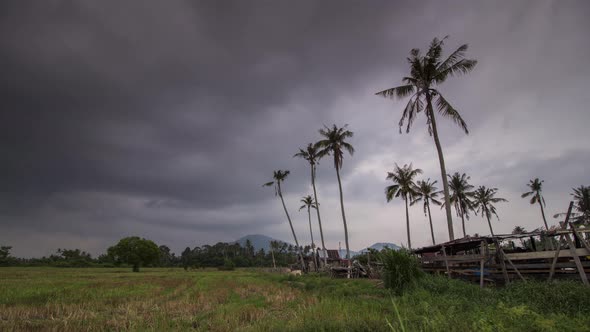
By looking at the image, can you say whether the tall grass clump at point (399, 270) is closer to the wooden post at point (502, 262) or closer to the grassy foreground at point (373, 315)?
the grassy foreground at point (373, 315)

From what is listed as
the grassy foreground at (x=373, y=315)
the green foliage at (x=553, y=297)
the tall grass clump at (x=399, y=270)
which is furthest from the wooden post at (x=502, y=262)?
the tall grass clump at (x=399, y=270)

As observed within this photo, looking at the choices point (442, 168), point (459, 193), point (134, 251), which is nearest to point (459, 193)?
point (459, 193)

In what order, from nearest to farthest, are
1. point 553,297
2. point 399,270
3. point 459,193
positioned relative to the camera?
point 553,297 < point 399,270 < point 459,193

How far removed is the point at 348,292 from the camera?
14672 mm

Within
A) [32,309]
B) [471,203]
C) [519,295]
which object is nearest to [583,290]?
[519,295]

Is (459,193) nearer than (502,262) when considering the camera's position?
No

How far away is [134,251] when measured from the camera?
231 feet

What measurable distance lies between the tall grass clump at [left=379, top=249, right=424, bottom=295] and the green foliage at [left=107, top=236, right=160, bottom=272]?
68979mm

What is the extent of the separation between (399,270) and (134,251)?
71816mm

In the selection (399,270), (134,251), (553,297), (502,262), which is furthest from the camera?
(134,251)

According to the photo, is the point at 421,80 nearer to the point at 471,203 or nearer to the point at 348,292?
the point at 348,292

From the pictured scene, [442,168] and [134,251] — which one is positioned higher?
[442,168]

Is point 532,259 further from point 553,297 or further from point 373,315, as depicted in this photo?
point 373,315

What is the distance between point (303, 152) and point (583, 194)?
46401mm
